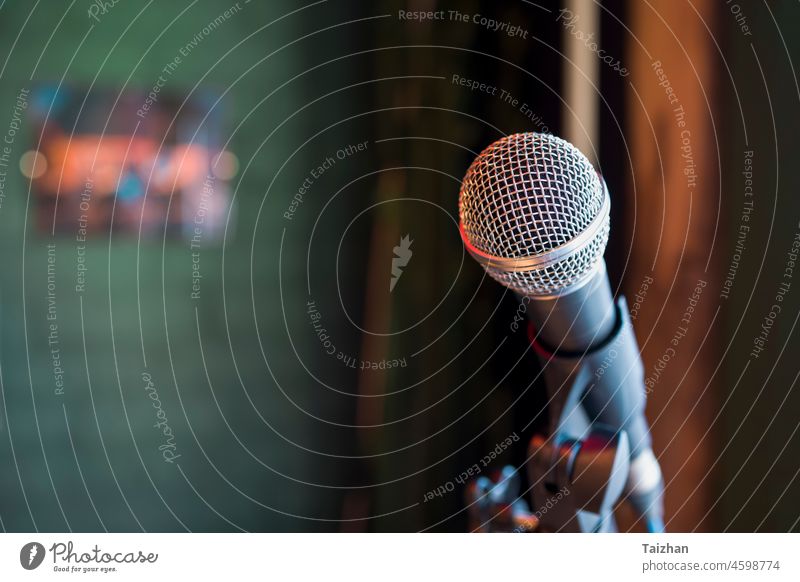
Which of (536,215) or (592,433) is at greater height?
(536,215)

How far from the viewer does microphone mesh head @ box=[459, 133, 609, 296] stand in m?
0.36

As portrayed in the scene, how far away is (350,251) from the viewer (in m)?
0.98

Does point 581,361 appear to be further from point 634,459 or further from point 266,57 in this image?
point 266,57

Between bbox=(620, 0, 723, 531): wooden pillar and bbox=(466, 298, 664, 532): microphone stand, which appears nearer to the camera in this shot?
bbox=(466, 298, 664, 532): microphone stand

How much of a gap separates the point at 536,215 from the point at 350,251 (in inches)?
25.1

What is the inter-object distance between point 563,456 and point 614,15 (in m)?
0.40

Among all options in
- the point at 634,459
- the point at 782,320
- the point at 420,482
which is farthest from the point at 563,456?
the point at 420,482

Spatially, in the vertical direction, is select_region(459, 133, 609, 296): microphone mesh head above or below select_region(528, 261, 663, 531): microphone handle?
above

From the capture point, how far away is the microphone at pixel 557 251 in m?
0.36

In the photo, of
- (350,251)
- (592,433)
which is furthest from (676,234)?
(350,251)

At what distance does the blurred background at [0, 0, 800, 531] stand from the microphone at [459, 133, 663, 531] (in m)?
0.10

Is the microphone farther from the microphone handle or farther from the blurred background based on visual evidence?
the blurred background

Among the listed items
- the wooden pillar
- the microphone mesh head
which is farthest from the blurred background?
the microphone mesh head

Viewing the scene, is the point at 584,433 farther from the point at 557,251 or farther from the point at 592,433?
the point at 557,251
